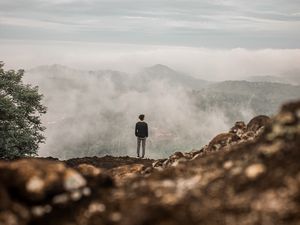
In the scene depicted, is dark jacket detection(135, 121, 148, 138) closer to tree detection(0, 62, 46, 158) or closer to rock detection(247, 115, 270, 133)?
Answer: tree detection(0, 62, 46, 158)

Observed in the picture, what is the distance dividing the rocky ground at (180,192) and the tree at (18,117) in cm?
3729

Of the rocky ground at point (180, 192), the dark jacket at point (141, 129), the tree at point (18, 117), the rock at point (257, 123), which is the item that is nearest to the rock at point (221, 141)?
the rock at point (257, 123)

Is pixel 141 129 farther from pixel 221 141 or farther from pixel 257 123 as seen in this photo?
pixel 221 141

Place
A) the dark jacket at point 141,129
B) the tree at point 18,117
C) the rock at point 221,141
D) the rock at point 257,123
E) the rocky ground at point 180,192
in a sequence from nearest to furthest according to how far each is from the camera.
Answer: the rocky ground at point 180,192, the rock at point 221,141, the rock at point 257,123, the dark jacket at point 141,129, the tree at point 18,117

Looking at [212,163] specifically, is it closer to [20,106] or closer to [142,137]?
[142,137]

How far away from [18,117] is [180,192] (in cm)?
4245

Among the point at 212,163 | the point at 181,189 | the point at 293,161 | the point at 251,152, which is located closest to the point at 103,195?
the point at 181,189

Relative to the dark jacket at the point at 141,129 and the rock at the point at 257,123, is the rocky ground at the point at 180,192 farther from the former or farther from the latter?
the dark jacket at the point at 141,129

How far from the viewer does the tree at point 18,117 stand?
43.7 meters

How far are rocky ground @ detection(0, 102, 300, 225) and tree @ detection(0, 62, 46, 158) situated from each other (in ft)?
122

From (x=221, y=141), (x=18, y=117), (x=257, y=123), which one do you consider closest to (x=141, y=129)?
(x=18, y=117)

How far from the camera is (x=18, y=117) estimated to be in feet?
154

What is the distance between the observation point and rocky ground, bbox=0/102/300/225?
6.61m

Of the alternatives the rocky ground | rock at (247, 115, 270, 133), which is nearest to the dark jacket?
rock at (247, 115, 270, 133)
